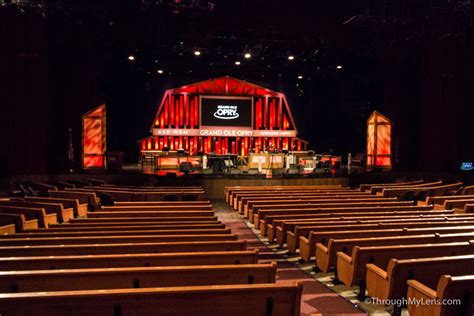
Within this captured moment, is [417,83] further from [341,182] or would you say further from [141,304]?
[141,304]

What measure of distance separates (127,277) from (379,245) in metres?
2.82

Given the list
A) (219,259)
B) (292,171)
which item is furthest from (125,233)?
(292,171)

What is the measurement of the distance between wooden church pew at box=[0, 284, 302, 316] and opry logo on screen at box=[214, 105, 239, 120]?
60.8ft

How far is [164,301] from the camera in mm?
2389

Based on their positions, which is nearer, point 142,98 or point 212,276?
point 212,276

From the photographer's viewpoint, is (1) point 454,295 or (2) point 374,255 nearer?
(1) point 454,295

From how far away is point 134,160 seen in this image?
1984 centimetres

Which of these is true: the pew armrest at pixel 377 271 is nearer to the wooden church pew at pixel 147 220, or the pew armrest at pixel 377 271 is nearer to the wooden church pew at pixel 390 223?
the wooden church pew at pixel 390 223

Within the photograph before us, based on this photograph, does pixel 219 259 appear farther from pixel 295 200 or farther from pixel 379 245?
pixel 295 200

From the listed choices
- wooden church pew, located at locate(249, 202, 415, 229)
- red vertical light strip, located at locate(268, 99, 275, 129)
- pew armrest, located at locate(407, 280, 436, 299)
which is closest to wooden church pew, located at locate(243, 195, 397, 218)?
wooden church pew, located at locate(249, 202, 415, 229)

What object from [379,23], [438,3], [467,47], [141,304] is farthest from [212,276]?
[467,47]

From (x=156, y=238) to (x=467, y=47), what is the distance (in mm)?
14987

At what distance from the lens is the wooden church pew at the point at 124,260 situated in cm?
337

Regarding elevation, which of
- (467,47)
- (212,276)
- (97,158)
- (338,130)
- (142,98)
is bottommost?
(212,276)
